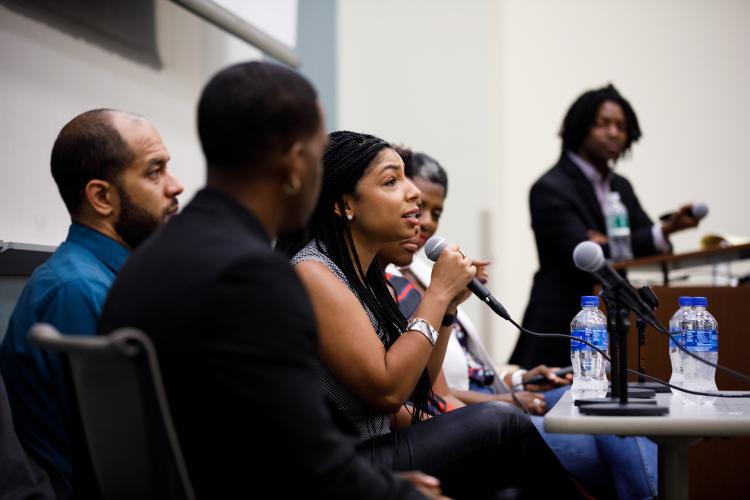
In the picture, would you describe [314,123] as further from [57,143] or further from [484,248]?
[484,248]

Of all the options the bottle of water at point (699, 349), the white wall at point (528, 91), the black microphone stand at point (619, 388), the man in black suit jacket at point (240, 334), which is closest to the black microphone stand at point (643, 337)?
the bottle of water at point (699, 349)

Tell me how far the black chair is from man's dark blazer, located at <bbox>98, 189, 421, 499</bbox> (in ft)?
Answer: 0.12

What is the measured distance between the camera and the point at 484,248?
5.63 meters

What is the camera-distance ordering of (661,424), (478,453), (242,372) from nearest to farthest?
(242,372)
(661,424)
(478,453)

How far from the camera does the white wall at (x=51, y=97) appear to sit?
7.64 ft

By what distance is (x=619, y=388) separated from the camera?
66.2 inches

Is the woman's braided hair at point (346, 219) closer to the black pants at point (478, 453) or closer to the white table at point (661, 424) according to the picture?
the black pants at point (478, 453)

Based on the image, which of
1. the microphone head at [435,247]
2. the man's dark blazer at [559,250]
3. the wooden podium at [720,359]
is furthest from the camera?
the man's dark blazer at [559,250]

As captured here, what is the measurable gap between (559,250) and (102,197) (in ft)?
6.37

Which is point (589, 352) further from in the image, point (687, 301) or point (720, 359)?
point (720, 359)

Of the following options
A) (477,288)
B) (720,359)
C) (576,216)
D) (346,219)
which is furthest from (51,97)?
(720,359)

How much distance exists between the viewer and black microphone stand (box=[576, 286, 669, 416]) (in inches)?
61.6

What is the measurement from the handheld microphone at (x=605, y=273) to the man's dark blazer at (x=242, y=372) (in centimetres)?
61

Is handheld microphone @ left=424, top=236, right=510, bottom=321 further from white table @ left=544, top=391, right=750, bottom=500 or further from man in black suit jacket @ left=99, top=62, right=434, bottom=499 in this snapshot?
man in black suit jacket @ left=99, top=62, right=434, bottom=499
